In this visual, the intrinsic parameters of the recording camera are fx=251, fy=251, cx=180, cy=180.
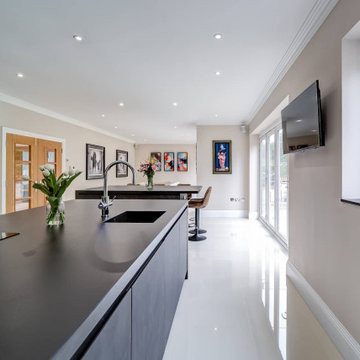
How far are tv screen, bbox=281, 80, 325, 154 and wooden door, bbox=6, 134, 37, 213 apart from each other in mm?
4394

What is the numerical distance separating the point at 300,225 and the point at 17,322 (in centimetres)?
265

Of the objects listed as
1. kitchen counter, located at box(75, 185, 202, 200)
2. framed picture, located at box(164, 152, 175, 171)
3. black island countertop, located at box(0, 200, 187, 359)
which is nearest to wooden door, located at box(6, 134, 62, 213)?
kitchen counter, located at box(75, 185, 202, 200)

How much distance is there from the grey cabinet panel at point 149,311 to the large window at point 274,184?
2653 millimetres

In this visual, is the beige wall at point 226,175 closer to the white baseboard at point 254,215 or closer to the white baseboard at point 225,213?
the white baseboard at point 225,213

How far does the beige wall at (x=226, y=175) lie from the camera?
6730mm

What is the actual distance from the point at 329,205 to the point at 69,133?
5.89 meters

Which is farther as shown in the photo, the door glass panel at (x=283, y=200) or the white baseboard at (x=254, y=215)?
the white baseboard at (x=254, y=215)

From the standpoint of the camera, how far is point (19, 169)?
4648 mm

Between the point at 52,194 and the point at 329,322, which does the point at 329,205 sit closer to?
the point at 329,322

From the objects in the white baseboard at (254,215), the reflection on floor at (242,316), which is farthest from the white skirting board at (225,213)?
the reflection on floor at (242,316)

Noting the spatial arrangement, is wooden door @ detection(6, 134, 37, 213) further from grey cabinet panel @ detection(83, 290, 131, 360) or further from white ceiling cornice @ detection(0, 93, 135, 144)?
grey cabinet panel @ detection(83, 290, 131, 360)

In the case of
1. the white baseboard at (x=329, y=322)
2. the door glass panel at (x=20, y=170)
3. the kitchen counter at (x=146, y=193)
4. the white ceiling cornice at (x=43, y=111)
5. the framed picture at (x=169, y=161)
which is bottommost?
the white baseboard at (x=329, y=322)

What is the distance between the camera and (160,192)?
145 inches

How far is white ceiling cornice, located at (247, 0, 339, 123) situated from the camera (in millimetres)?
1944
